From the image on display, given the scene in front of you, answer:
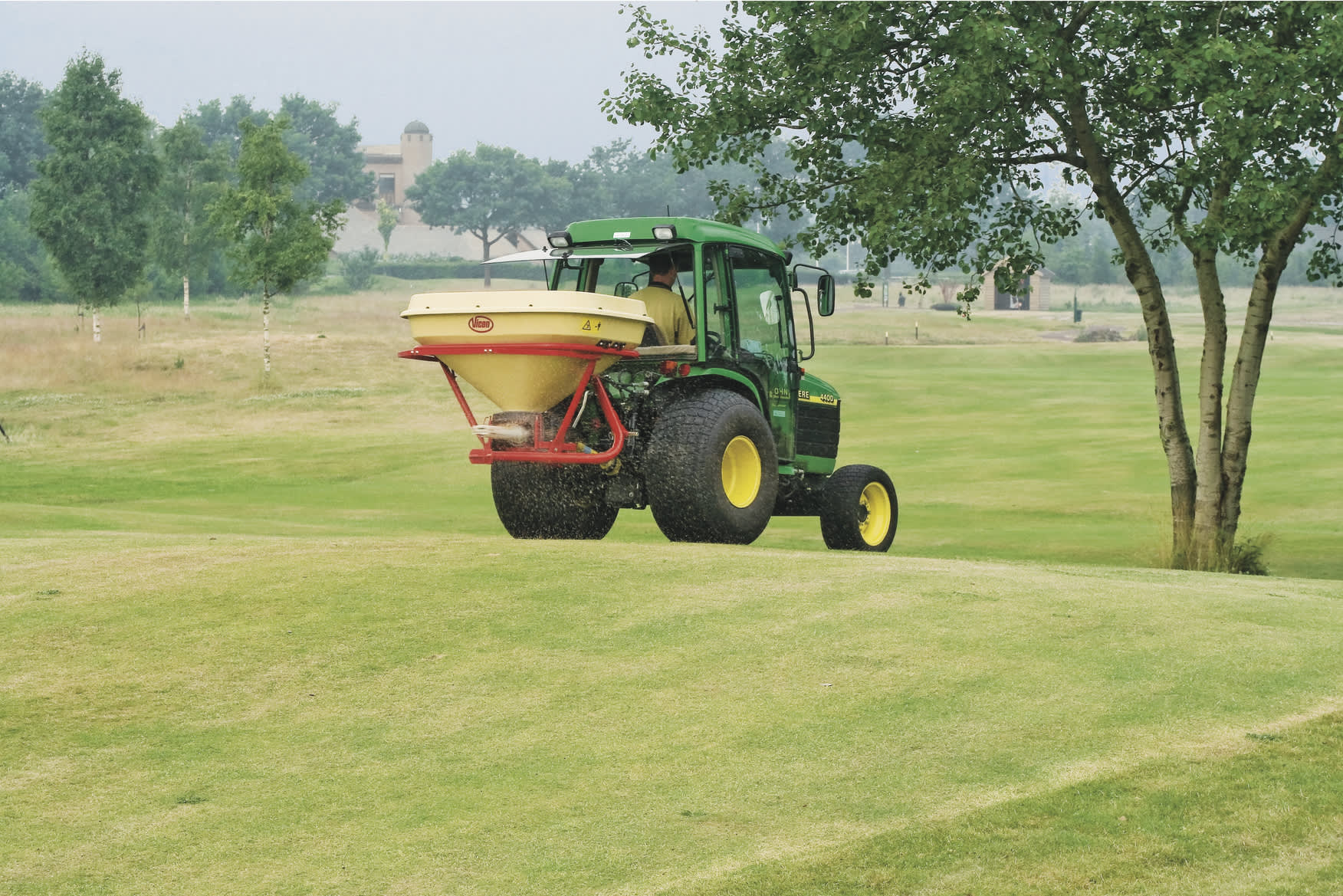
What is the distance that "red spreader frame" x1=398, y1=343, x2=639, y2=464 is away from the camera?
11484 mm

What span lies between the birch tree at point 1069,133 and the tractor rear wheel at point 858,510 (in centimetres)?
254

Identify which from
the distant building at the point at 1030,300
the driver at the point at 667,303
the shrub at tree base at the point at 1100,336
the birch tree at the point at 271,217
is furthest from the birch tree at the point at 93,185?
the distant building at the point at 1030,300

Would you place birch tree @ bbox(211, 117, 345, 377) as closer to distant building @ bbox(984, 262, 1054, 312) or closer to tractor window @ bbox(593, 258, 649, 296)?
tractor window @ bbox(593, 258, 649, 296)

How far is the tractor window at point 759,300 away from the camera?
535 inches

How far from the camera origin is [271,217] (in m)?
45.4

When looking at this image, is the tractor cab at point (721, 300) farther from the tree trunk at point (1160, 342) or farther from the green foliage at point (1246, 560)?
the green foliage at point (1246, 560)

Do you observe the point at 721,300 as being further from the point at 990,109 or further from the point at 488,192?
the point at 488,192

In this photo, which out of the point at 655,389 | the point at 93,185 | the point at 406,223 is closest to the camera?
the point at 655,389

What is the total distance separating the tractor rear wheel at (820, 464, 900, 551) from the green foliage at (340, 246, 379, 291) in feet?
323

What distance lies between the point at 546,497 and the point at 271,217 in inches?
1345

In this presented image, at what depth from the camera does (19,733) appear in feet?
24.2

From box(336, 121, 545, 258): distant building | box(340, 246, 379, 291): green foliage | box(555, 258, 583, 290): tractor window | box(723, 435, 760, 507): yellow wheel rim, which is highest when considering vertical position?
box(336, 121, 545, 258): distant building

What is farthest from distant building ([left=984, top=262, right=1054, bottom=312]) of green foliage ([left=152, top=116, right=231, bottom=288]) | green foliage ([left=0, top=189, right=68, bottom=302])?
green foliage ([left=0, top=189, right=68, bottom=302])

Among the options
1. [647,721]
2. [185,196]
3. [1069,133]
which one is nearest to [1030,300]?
[185,196]
